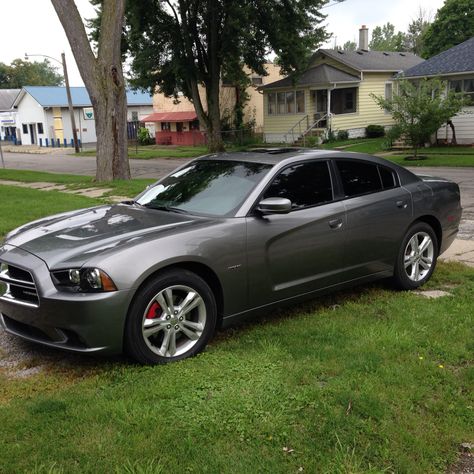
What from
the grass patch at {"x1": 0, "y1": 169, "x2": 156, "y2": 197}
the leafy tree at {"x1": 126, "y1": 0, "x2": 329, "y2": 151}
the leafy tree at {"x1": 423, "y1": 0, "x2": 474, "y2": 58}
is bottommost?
the grass patch at {"x1": 0, "y1": 169, "x2": 156, "y2": 197}

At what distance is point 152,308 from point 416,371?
180cm

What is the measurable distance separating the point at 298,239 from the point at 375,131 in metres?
30.6

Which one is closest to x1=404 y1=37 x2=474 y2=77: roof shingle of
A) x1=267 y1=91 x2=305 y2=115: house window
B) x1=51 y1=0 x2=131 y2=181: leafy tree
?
x1=267 y1=91 x2=305 y2=115: house window

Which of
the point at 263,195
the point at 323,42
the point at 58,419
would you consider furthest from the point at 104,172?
the point at 323,42

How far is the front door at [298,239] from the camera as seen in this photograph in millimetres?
4363

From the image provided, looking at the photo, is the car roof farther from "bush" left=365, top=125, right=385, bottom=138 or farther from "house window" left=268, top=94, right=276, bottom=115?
"house window" left=268, top=94, right=276, bottom=115

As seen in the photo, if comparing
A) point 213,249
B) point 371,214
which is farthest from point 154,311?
point 371,214

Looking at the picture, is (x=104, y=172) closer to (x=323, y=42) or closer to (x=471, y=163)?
(x=471, y=163)

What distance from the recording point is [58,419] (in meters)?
3.14

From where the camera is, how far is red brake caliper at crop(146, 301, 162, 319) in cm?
380

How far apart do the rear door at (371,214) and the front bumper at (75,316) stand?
2.21 m

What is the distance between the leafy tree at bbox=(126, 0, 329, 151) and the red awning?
11415mm

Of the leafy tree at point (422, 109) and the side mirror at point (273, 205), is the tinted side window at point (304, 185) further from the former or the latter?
the leafy tree at point (422, 109)

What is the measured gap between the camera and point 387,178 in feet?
18.2
